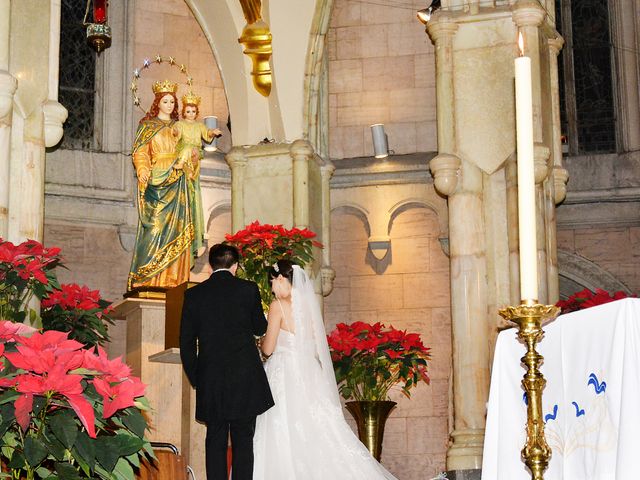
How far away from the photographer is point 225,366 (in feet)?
22.2

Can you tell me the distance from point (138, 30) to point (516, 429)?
10.1 m

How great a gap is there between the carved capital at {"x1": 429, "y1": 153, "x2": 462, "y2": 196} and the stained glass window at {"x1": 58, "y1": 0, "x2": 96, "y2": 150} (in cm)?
516

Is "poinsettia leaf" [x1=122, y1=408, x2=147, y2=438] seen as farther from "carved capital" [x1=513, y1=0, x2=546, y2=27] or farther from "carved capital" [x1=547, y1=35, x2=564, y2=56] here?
"carved capital" [x1=547, y1=35, x2=564, y2=56]

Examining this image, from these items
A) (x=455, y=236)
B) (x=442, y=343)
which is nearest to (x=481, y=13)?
(x=455, y=236)

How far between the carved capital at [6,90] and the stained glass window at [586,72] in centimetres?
812

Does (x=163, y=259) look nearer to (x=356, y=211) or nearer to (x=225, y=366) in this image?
(x=356, y=211)

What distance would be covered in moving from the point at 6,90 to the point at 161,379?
9.99 ft

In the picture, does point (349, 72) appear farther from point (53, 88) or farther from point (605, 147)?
point (53, 88)

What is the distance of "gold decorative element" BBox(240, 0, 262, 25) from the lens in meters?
11.4

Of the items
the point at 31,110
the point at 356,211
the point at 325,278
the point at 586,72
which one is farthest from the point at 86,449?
the point at 586,72

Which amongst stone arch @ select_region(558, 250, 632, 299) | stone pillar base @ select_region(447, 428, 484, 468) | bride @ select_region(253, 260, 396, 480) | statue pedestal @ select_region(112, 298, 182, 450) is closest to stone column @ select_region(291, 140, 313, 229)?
statue pedestal @ select_region(112, 298, 182, 450)

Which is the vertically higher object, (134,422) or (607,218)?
(607,218)

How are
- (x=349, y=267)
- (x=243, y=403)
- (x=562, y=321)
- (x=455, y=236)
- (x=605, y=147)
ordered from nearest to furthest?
(x=562, y=321)
(x=243, y=403)
(x=455, y=236)
(x=349, y=267)
(x=605, y=147)

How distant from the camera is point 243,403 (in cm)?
672
